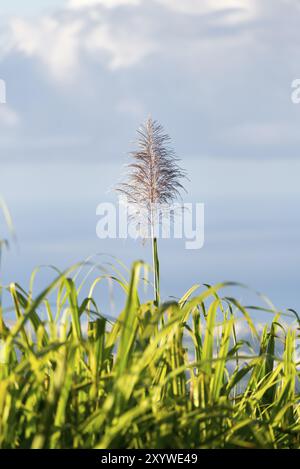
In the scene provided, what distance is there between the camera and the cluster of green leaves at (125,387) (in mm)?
2600

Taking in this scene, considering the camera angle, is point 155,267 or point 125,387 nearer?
point 125,387

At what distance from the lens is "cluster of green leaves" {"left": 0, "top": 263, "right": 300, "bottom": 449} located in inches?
102

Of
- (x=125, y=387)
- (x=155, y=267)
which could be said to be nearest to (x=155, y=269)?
(x=155, y=267)

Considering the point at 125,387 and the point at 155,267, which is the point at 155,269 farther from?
the point at 125,387

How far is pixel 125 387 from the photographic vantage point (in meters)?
2.67

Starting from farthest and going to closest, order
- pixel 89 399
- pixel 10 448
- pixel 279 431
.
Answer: pixel 279 431
pixel 89 399
pixel 10 448

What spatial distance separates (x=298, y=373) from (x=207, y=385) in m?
0.54

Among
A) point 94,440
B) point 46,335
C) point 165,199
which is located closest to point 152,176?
point 165,199

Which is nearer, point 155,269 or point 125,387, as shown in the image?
point 125,387

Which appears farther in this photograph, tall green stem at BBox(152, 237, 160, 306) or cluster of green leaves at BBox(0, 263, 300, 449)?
tall green stem at BBox(152, 237, 160, 306)

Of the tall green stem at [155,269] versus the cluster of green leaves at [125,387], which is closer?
the cluster of green leaves at [125,387]

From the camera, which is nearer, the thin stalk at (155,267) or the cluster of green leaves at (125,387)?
the cluster of green leaves at (125,387)
